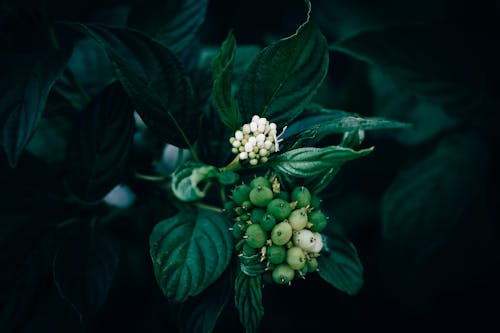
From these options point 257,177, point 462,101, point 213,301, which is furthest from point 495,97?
point 213,301

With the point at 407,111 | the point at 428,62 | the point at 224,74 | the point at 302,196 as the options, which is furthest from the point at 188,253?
the point at 407,111

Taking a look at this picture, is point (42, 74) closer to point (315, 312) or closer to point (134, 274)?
point (134, 274)

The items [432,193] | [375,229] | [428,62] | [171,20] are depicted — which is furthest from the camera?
[375,229]

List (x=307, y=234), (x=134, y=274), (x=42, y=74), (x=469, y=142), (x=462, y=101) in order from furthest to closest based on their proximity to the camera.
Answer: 1. (x=134, y=274)
2. (x=469, y=142)
3. (x=462, y=101)
4. (x=42, y=74)
5. (x=307, y=234)

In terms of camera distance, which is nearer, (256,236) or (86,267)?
(256,236)

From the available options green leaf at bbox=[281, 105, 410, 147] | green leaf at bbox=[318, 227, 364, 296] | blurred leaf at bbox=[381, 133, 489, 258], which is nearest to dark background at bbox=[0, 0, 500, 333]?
blurred leaf at bbox=[381, 133, 489, 258]

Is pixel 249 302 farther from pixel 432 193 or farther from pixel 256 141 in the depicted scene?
pixel 432 193

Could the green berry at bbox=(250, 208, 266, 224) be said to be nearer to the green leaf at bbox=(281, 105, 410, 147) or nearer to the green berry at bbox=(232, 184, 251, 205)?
the green berry at bbox=(232, 184, 251, 205)
